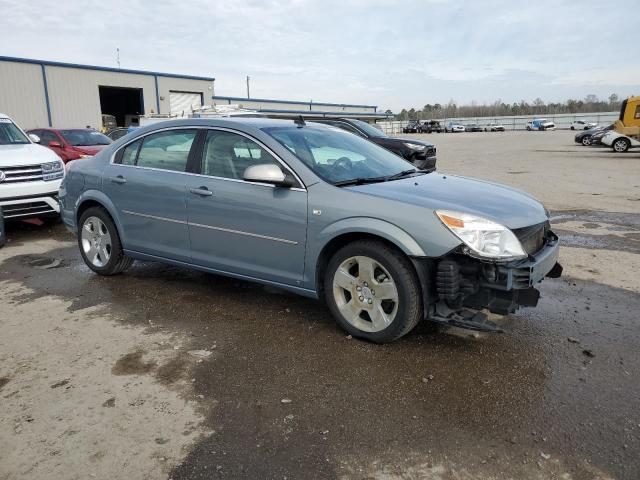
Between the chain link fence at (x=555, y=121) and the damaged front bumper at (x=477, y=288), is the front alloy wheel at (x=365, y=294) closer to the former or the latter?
the damaged front bumper at (x=477, y=288)

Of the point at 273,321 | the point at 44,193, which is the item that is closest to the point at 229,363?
the point at 273,321

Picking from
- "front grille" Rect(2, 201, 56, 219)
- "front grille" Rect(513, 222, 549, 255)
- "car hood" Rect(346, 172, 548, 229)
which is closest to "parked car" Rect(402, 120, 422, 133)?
"front grille" Rect(2, 201, 56, 219)

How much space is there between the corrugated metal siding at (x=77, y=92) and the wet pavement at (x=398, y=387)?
90.0ft

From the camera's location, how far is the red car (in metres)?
13.2

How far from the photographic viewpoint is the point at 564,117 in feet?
A: 265

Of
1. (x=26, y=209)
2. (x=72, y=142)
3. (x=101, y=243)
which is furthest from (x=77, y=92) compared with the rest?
(x=101, y=243)

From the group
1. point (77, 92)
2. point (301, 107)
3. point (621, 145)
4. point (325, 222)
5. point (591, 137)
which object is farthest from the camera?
point (301, 107)

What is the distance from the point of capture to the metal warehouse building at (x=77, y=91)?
2664 cm

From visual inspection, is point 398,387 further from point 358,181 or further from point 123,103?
point 123,103

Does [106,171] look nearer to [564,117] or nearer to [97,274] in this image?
[97,274]

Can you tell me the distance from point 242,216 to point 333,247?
2.84 feet

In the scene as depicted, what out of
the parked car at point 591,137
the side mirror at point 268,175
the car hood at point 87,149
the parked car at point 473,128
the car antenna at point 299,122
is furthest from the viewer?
the parked car at point 473,128

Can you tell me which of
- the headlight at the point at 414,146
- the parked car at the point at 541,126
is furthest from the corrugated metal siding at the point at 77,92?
the parked car at the point at 541,126

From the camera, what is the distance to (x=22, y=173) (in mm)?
7672
